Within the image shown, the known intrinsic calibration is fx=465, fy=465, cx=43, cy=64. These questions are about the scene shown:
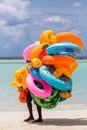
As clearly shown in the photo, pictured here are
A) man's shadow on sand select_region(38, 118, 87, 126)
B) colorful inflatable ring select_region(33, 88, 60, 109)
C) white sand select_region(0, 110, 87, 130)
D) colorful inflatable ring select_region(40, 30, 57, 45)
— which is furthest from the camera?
man's shadow on sand select_region(38, 118, 87, 126)

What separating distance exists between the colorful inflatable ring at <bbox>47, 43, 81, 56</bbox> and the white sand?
1255 mm

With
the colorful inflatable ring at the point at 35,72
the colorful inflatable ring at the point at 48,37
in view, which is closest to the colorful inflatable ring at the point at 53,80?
the colorful inflatable ring at the point at 35,72

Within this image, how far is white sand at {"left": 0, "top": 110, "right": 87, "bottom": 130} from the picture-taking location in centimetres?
787

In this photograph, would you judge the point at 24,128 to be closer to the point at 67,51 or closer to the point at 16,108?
the point at 67,51

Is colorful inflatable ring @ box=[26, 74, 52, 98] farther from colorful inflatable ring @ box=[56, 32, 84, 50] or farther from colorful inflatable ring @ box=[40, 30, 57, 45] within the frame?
colorful inflatable ring @ box=[56, 32, 84, 50]

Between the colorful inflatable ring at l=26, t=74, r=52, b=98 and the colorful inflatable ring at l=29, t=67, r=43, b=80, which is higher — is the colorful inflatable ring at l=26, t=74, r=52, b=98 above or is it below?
below

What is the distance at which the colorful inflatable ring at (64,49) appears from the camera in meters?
7.96

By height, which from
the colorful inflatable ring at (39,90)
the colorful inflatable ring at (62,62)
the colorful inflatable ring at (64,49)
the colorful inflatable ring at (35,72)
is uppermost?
the colorful inflatable ring at (64,49)

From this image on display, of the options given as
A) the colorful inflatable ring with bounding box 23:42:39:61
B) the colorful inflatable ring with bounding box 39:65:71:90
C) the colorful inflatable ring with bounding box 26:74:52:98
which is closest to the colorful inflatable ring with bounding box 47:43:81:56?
the colorful inflatable ring with bounding box 39:65:71:90

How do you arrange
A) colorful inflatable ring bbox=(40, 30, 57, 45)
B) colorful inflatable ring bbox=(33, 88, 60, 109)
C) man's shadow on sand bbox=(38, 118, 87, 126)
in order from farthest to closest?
man's shadow on sand bbox=(38, 118, 87, 126) → colorful inflatable ring bbox=(40, 30, 57, 45) → colorful inflatable ring bbox=(33, 88, 60, 109)

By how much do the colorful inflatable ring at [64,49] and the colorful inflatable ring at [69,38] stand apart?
241 millimetres

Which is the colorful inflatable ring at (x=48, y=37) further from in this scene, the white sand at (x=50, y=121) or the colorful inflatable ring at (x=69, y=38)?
the white sand at (x=50, y=121)

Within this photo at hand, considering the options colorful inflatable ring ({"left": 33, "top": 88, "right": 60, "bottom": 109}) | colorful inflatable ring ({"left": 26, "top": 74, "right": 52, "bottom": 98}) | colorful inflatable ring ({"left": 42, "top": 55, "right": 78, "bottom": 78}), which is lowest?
colorful inflatable ring ({"left": 33, "top": 88, "right": 60, "bottom": 109})

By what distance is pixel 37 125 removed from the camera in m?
8.09
